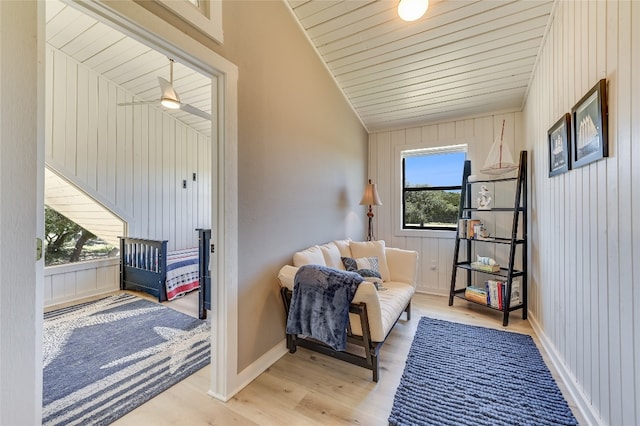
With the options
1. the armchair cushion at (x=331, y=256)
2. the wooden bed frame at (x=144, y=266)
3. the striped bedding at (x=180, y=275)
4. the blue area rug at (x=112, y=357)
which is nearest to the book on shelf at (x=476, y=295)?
the armchair cushion at (x=331, y=256)

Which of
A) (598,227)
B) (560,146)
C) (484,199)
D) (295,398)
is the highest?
(560,146)

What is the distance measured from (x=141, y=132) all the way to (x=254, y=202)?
135 inches

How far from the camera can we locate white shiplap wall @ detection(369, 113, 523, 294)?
338 centimetres

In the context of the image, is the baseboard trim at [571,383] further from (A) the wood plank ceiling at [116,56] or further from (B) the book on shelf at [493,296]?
(A) the wood plank ceiling at [116,56]

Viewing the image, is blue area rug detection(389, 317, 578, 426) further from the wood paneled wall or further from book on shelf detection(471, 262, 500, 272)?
the wood paneled wall

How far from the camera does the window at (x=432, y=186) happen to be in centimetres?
371

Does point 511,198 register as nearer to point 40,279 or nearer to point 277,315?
point 277,315

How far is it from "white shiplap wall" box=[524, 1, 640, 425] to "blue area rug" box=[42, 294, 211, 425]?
8.20 ft

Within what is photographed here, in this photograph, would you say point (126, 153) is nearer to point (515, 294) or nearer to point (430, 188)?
point (430, 188)

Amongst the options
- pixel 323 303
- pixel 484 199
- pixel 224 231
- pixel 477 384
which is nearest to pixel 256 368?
pixel 323 303

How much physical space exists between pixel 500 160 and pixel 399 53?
1.63 metres

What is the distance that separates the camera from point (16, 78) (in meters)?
0.90

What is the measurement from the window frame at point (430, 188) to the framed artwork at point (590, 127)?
2008 mm

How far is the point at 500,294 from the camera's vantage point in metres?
2.83
